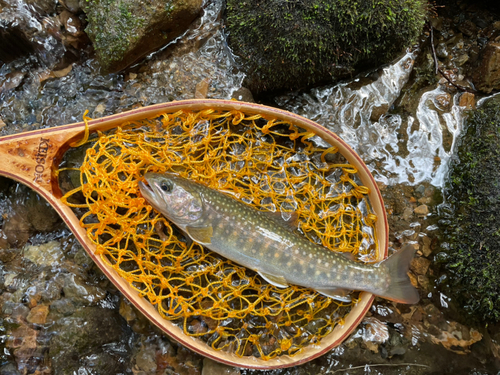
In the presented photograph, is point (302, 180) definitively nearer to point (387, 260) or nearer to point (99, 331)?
point (387, 260)

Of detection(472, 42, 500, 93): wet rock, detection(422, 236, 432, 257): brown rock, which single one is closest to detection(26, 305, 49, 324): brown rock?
detection(422, 236, 432, 257): brown rock

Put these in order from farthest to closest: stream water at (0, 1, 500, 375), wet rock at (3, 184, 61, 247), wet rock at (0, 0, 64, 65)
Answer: wet rock at (0, 0, 64, 65), wet rock at (3, 184, 61, 247), stream water at (0, 1, 500, 375)

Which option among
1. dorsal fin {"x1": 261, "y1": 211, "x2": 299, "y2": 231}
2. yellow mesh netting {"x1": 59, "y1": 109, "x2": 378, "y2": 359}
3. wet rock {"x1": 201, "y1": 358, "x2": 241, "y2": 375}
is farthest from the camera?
wet rock {"x1": 201, "y1": 358, "x2": 241, "y2": 375}

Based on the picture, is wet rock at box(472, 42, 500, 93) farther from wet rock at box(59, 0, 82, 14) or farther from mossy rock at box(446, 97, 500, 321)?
wet rock at box(59, 0, 82, 14)

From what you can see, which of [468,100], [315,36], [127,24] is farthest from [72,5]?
A: [468,100]

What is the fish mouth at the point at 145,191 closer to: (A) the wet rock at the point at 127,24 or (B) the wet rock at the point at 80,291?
(B) the wet rock at the point at 80,291

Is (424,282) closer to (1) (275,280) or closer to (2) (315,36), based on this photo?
(1) (275,280)

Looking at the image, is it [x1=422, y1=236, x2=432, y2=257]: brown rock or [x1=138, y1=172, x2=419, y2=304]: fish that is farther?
[x1=422, y1=236, x2=432, y2=257]: brown rock
